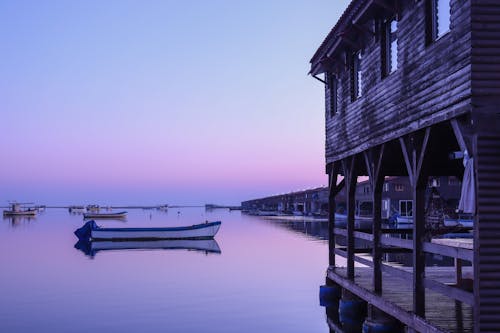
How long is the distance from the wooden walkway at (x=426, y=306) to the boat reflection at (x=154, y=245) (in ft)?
139

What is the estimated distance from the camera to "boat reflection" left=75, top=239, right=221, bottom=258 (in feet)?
220

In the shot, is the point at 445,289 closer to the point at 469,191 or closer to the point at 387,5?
the point at 469,191

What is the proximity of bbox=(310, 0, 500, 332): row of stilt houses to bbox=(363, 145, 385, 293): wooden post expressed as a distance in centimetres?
4

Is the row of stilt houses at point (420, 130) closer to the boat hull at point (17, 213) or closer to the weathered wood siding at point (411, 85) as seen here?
the weathered wood siding at point (411, 85)

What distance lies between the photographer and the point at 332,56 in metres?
23.3

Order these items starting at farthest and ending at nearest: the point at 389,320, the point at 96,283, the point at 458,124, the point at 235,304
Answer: the point at 96,283
the point at 235,304
the point at 389,320
the point at 458,124

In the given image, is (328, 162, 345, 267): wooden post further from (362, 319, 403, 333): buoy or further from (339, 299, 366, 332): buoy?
(362, 319, 403, 333): buoy

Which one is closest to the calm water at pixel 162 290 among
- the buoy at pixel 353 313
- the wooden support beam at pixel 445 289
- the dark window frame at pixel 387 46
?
the buoy at pixel 353 313

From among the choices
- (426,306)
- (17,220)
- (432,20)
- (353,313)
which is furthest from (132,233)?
(17,220)

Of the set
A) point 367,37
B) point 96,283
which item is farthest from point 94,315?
point 367,37

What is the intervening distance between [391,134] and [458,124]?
158 inches

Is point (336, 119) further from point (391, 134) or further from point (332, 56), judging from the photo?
point (391, 134)

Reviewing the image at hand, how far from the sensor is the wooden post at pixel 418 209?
13867 mm

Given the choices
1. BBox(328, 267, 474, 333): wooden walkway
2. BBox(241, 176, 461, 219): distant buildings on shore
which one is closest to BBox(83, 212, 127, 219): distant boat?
BBox(241, 176, 461, 219): distant buildings on shore
